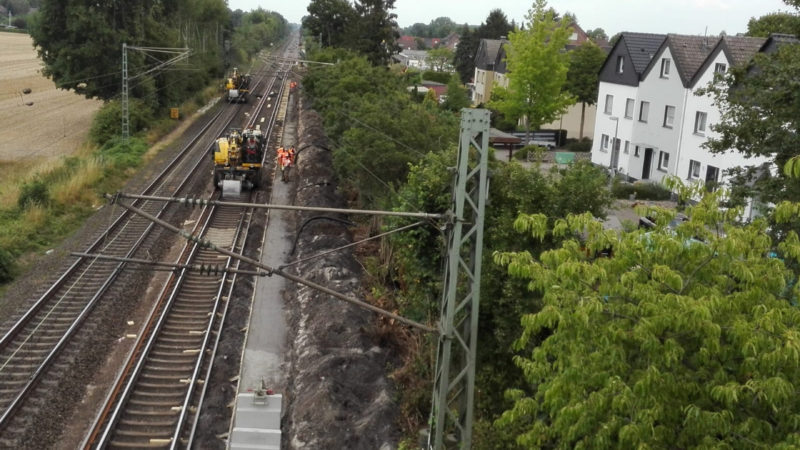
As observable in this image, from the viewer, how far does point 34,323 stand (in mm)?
18797

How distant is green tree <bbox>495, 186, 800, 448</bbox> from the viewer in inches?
265

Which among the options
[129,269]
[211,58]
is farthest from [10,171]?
[211,58]

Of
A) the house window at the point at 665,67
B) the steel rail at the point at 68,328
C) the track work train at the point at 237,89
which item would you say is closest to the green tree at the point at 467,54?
the track work train at the point at 237,89

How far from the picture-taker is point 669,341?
719 cm

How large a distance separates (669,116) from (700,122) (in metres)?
3.26

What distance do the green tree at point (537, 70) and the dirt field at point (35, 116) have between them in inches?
1044

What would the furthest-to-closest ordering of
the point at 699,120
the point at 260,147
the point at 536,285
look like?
the point at 699,120, the point at 260,147, the point at 536,285

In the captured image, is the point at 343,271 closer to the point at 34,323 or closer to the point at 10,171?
the point at 34,323

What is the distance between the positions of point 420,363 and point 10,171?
31884mm

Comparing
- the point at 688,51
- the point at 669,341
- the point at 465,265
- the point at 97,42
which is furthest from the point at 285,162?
the point at 669,341

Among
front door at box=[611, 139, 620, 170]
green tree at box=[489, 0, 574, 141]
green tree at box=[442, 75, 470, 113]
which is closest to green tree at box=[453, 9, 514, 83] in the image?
green tree at box=[442, 75, 470, 113]

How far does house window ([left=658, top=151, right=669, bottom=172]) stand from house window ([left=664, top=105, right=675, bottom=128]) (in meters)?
1.42

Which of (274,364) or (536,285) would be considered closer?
(536,285)

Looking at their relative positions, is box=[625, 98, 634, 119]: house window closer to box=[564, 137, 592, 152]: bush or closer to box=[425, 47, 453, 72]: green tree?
box=[564, 137, 592, 152]: bush
